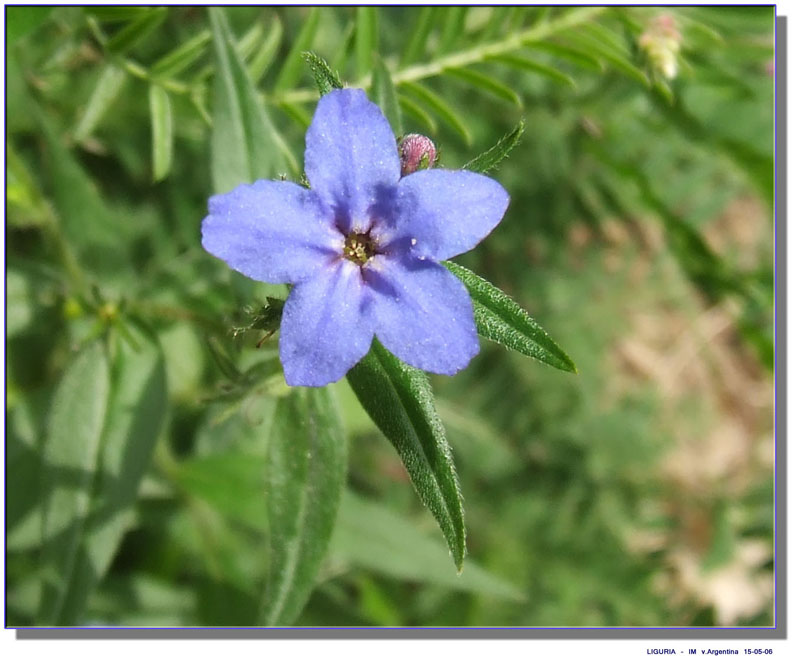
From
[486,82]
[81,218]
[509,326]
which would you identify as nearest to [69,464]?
[81,218]

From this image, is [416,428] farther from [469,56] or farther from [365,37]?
[469,56]

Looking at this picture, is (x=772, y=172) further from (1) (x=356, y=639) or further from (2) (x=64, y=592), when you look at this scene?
(2) (x=64, y=592)

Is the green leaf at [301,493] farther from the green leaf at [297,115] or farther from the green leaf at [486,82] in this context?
the green leaf at [486,82]

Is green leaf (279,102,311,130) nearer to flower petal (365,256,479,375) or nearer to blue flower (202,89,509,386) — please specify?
blue flower (202,89,509,386)

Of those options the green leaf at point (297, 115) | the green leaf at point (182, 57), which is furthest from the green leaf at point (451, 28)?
the green leaf at point (182, 57)

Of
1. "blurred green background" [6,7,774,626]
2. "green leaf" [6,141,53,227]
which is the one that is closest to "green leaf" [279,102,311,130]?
"blurred green background" [6,7,774,626]
